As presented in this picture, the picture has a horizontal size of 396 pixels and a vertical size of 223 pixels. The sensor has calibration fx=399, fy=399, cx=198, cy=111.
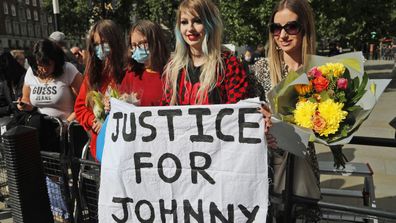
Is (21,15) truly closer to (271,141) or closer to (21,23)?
(21,23)

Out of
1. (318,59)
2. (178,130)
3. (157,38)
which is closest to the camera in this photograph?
(318,59)

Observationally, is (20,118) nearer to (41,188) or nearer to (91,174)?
(41,188)

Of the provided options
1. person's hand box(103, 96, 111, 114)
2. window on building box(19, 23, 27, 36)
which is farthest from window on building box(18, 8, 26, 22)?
person's hand box(103, 96, 111, 114)

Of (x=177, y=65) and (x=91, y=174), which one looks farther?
(x=91, y=174)

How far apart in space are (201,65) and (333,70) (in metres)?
0.86

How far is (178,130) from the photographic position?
7.02 ft

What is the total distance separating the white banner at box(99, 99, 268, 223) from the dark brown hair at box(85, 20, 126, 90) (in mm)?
1136

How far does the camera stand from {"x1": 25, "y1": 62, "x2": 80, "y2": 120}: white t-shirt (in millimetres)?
3895

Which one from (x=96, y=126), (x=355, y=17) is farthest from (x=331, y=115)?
(x=355, y=17)

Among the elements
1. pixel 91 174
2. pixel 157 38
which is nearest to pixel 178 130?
pixel 91 174

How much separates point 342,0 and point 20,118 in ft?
37.2

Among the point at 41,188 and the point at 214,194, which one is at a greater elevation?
the point at 214,194

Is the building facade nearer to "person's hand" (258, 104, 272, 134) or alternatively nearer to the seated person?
the seated person

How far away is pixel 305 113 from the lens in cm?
183
